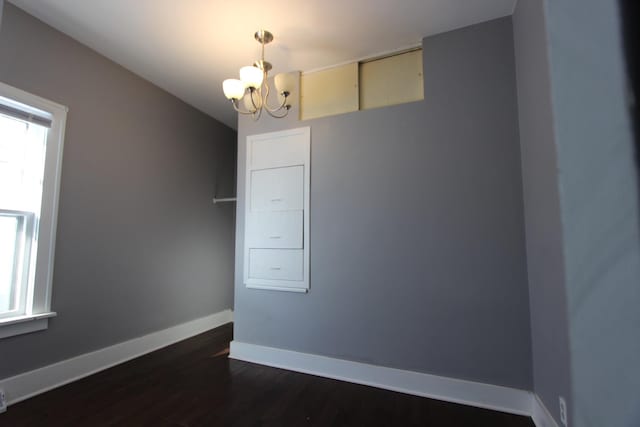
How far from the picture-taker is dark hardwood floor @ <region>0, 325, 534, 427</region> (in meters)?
1.76

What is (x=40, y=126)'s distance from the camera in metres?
2.11

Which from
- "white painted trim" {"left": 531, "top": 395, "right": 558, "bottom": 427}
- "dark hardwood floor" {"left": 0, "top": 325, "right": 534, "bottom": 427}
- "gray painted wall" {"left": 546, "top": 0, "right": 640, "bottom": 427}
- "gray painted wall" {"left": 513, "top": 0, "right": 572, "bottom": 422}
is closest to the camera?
"gray painted wall" {"left": 546, "top": 0, "right": 640, "bottom": 427}

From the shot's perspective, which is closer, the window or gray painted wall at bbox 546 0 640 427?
gray painted wall at bbox 546 0 640 427

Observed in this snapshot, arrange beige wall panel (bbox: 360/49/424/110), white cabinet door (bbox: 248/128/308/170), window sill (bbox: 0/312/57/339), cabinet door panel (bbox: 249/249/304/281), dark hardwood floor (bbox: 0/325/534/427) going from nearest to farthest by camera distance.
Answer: dark hardwood floor (bbox: 0/325/534/427), window sill (bbox: 0/312/57/339), beige wall panel (bbox: 360/49/424/110), cabinet door panel (bbox: 249/249/304/281), white cabinet door (bbox: 248/128/308/170)

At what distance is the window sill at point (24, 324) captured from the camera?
186 cm

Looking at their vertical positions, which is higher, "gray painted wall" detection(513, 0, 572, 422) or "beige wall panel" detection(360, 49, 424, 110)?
"beige wall panel" detection(360, 49, 424, 110)

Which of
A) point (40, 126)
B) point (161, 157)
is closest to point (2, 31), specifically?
point (40, 126)

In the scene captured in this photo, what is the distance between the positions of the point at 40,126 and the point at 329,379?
2902 millimetres

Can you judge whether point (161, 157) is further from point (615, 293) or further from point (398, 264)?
point (615, 293)

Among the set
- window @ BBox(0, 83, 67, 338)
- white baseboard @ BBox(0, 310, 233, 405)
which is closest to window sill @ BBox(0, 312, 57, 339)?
window @ BBox(0, 83, 67, 338)

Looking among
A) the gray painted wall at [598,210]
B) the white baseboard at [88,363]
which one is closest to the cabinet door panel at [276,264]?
the white baseboard at [88,363]

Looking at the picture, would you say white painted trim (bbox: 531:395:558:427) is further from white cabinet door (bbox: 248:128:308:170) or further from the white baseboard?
the white baseboard

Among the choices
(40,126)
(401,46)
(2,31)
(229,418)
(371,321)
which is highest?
(401,46)

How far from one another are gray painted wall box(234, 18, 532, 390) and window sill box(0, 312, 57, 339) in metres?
1.60
